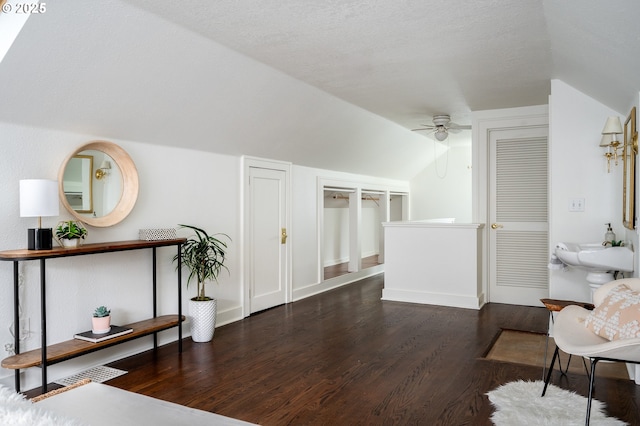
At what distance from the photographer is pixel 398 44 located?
11.2 ft

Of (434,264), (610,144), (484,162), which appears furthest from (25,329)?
(484,162)

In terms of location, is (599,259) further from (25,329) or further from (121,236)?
(25,329)

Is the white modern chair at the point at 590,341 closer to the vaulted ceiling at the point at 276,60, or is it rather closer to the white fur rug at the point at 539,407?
the white fur rug at the point at 539,407

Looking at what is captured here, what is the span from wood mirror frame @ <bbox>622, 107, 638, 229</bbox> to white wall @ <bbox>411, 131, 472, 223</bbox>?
5.00 meters

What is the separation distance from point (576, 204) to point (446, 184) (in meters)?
4.81

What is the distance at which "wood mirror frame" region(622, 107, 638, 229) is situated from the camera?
322 centimetres

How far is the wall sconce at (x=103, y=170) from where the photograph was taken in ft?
11.4

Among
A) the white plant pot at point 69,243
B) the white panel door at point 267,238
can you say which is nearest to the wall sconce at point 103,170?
the white plant pot at point 69,243

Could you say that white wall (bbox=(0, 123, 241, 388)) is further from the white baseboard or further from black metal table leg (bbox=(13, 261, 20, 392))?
the white baseboard

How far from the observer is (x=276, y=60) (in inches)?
151

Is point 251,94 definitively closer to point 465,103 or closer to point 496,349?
point 465,103

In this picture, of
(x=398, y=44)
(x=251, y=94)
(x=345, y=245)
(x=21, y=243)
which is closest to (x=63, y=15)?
(x=21, y=243)

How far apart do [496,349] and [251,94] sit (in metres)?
3.01

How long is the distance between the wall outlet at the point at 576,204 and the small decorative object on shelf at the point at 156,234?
348 centimetres
